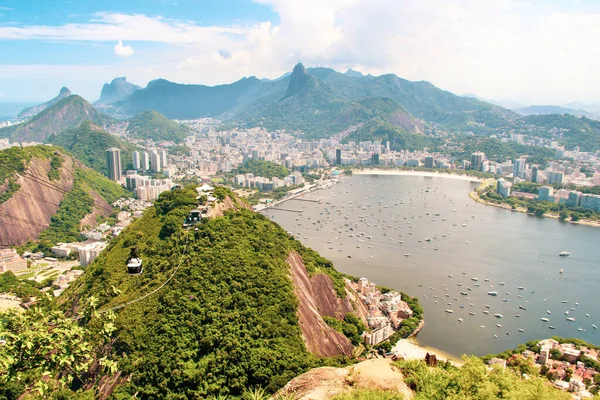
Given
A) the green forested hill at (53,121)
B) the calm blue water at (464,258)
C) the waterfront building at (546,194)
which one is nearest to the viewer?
the calm blue water at (464,258)

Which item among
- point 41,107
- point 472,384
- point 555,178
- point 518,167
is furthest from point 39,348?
point 41,107

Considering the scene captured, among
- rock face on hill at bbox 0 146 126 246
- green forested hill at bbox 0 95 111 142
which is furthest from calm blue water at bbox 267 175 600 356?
green forested hill at bbox 0 95 111 142

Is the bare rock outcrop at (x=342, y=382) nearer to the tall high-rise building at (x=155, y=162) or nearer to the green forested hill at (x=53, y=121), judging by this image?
the tall high-rise building at (x=155, y=162)

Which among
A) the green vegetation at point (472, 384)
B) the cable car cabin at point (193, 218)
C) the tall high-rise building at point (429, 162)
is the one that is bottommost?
the tall high-rise building at point (429, 162)

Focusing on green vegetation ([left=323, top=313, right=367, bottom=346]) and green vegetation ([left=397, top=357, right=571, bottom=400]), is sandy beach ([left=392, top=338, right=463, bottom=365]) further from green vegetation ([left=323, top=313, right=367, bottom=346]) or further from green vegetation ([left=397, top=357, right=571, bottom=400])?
green vegetation ([left=397, top=357, right=571, bottom=400])

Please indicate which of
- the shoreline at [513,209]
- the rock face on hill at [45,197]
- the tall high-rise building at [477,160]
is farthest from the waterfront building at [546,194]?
the rock face on hill at [45,197]

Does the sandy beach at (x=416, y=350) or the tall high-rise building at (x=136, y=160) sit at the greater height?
the tall high-rise building at (x=136, y=160)
